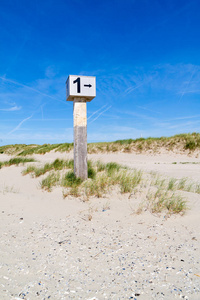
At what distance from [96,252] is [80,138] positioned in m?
3.61

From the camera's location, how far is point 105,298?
157 centimetres

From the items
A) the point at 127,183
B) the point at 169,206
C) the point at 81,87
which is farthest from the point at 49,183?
the point at 169,206

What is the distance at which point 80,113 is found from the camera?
556 cm

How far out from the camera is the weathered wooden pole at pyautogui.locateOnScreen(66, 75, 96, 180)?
17.8 ft

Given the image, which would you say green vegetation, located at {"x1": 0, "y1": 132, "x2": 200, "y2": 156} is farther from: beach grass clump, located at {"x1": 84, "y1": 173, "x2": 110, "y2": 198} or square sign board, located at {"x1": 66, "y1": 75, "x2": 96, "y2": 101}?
beach grass clump, located at {"x1": 84, "y1": 173, "x2": 110, "y2": 198}

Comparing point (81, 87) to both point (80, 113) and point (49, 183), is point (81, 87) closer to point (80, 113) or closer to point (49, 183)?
point (80, 113)

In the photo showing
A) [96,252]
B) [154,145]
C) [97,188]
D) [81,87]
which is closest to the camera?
[96,252]

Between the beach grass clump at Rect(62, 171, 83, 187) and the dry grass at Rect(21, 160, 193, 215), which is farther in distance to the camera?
the beach grass clump at Rect(62, 171, 83, 187)

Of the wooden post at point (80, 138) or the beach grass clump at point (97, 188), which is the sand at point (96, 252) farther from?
the wooden post at point (80, 138)

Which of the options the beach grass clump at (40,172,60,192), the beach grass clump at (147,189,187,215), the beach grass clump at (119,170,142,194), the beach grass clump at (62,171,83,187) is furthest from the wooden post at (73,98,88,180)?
the beach grass clump at (147,189,187,215)

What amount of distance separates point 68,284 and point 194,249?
1479 millimetres

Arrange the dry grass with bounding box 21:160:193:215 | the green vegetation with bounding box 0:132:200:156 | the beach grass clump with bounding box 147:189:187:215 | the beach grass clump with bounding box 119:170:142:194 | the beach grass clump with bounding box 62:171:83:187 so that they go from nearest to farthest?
the beach grass clump with bounding box 147:189:187:215, the dry grass with bounding box 21:160:193:215, the beach grass clump with bounding box 119:170:142:194, the beach grass clump with bounding box 62:171:83:187, the green vegetation with bounding box 0:132:200:156

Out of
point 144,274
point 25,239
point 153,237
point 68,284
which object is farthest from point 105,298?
point 25,239

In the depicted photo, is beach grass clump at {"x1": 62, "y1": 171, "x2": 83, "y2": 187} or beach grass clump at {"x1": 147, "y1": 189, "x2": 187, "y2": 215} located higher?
beach grass clump at {"x1": 62, "y1": 171, "x2": 83, "y2": 187}
